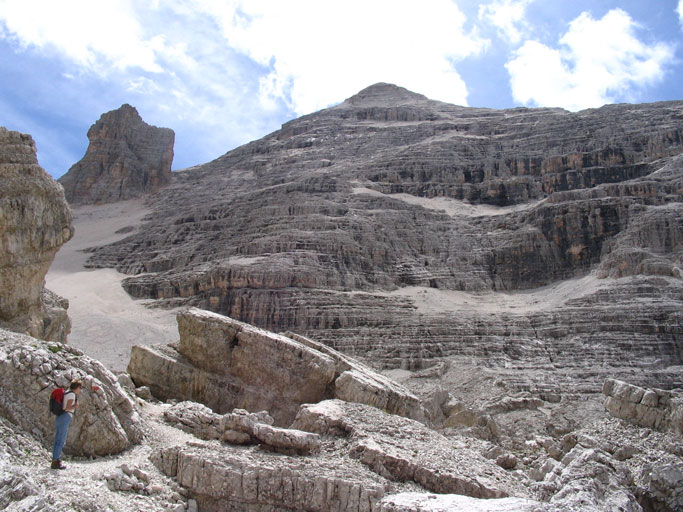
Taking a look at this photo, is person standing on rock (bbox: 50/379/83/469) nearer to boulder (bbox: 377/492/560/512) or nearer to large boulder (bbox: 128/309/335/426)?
boulder (bbox: 377/492/560/512)

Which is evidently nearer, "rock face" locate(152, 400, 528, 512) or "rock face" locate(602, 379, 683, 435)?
"rock face" locate(152, 400, 528, 512)

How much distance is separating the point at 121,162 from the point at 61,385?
94986 mm

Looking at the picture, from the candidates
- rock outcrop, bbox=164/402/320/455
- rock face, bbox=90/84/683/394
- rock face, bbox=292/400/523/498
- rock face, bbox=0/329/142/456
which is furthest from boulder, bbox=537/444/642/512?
rock face, bbox=90/84/683/394

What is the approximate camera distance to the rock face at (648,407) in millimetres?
14219

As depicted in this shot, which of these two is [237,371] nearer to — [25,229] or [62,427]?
[25,229]

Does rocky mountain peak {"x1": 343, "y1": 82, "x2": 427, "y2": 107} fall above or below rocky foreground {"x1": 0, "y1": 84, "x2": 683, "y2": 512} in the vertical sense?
above

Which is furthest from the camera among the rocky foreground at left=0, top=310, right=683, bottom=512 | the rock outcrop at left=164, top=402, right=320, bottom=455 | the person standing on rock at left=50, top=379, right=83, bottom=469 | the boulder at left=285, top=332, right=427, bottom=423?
the boulder at left=285, top=332, right=427, bottom=423

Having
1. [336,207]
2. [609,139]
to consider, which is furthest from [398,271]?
[609,139]

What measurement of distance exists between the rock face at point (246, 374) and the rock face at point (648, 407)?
274 inches

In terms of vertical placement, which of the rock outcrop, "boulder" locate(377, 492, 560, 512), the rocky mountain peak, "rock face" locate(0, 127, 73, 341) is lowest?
"boulder" locate(377, 492, 560, 512)

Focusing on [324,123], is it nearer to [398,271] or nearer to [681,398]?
[398,271]

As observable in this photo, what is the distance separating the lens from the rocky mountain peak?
108 meters

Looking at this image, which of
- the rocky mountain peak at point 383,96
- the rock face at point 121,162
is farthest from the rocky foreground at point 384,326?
the rock face at point 121,162

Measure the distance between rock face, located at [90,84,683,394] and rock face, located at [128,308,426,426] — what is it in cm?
1634
